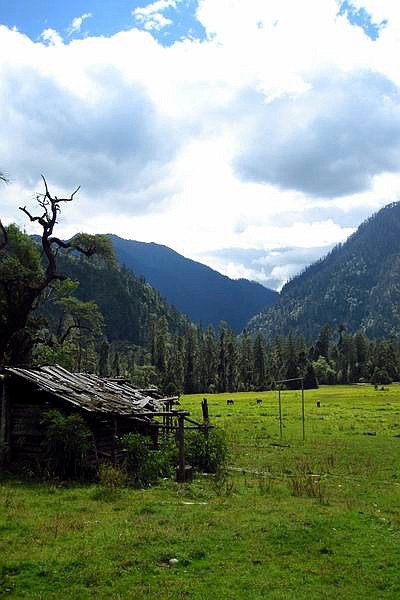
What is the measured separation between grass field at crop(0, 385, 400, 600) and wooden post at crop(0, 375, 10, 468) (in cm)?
321

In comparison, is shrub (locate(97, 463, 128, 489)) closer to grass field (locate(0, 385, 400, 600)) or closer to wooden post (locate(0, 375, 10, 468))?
grass field (locate(0, 385, 400, 600))

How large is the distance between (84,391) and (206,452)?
6.00 meters

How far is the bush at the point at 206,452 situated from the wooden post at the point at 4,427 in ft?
24.7

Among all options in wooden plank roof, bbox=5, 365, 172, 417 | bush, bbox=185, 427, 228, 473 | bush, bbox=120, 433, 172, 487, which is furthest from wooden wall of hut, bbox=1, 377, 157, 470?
bush, bbox=185, 427, 228, 473

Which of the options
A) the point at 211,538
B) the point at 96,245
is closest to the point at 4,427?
the point at 211,538

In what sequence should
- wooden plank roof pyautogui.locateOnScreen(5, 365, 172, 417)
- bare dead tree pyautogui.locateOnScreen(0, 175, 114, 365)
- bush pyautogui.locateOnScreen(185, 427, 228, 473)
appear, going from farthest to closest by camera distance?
bare dead tree pyautogui.locateOnScreen(0, 175, 114, 365), bush pyautogui.locateOnScreen(185, 427, 228, 473), wooden plank roof pyautogui.locateOnScreen(5, 365, 172, 417)

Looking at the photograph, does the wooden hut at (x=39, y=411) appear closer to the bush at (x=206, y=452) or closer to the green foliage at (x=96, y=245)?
the bush at (x=206, y=452)

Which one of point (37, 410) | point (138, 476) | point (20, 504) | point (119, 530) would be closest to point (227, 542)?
point (119, 530)

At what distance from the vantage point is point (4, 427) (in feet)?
75.7

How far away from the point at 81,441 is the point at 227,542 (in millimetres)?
9153

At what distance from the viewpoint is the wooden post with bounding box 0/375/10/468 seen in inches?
896

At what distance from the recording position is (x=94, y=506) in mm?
16766

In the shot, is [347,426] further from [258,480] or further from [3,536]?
[3,536]

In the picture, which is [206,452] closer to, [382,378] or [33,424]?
[33,424]
